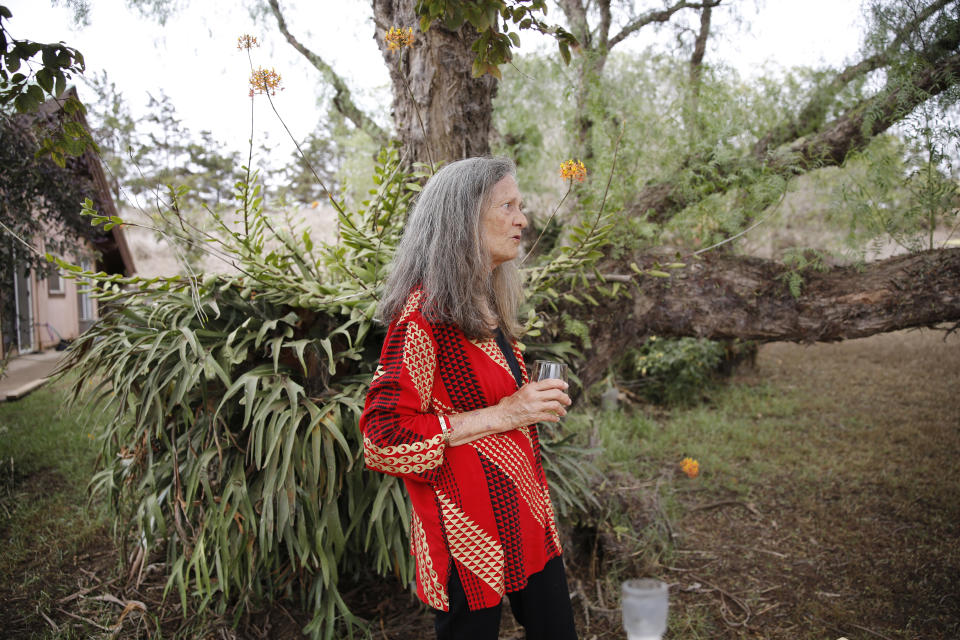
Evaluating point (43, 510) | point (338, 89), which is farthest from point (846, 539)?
point (338, 89)

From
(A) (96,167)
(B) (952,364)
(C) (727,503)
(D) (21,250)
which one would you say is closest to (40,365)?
(A) (96,167)

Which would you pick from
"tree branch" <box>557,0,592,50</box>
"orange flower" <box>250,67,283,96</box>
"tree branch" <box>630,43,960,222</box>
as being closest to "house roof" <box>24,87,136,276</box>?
"orange flower" <box>250,67,283,96</box>

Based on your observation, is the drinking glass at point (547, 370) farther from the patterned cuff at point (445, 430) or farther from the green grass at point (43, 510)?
the green grass at point (43, 510)

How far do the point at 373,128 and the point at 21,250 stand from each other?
2.67 meters

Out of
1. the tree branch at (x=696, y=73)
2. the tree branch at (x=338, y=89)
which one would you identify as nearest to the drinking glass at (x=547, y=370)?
the tree branch at (x=696, y=73)

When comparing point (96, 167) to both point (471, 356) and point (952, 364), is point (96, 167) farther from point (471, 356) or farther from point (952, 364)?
point (952, 364)

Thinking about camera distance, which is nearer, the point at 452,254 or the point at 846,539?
the point at 452,254

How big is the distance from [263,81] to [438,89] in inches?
47.9

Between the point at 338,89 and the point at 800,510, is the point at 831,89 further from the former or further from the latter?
the point at 338,89

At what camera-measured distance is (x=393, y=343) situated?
1.38m

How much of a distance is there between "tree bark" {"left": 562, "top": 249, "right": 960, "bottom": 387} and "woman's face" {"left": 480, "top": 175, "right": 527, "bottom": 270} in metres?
1.69

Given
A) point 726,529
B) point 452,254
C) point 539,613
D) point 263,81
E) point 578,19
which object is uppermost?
point 578,19

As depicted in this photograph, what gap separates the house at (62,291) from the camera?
4768mm

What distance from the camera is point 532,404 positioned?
1403mm
